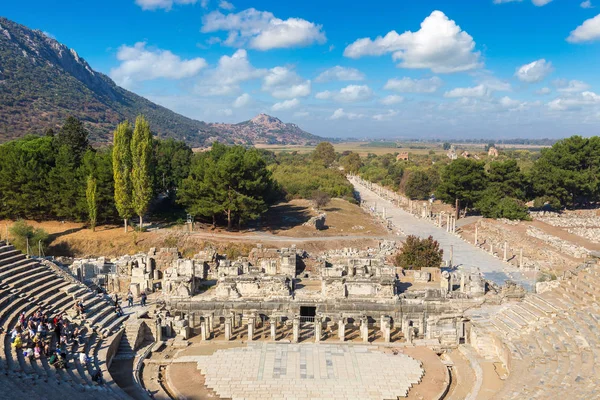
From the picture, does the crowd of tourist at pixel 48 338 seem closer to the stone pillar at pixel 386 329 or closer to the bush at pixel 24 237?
the stone pillar at pixel 386 329

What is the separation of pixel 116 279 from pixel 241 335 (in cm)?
1122

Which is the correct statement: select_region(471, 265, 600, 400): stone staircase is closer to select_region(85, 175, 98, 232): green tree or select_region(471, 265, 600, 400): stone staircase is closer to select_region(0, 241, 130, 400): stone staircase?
select_region(0, 241, 130, 400): stone staircase

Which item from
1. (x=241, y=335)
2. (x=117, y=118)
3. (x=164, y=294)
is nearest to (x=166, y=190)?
(x=164, y=294)

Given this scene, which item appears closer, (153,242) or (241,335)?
(241,335)

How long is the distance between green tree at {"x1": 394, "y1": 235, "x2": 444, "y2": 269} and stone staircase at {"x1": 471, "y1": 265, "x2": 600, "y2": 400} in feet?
31.0

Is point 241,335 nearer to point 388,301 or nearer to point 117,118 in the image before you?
point 388,301

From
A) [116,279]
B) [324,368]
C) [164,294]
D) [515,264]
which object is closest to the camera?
[324,368]

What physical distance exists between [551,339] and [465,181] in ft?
133

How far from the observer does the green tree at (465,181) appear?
187ft

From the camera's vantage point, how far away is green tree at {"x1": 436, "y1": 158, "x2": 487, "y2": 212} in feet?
187

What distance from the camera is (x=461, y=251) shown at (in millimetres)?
41938

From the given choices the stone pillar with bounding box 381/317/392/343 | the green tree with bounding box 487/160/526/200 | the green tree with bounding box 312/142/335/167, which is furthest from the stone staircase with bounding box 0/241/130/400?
the green tree with bounding box 312/142/335/167

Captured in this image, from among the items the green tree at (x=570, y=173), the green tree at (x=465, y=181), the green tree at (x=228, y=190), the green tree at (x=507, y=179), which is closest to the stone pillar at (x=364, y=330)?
the green tree at (x=228, y=190)

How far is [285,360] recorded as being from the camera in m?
19.9
